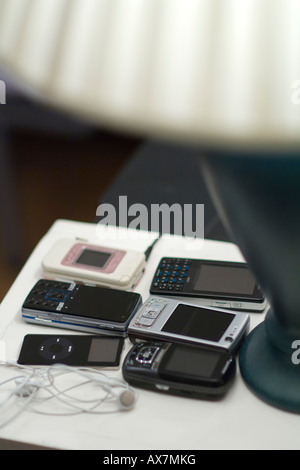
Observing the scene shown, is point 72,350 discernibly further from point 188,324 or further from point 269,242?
point 269,242

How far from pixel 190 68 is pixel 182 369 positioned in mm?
433

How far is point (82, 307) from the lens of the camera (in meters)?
0.81

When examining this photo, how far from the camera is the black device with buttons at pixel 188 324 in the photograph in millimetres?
746

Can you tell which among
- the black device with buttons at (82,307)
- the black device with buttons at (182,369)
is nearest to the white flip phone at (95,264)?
the black device with buttons at (82,307)

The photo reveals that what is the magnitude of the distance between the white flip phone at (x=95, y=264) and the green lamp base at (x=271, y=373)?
0.65 feet

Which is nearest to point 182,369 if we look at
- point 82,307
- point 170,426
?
point 170,426

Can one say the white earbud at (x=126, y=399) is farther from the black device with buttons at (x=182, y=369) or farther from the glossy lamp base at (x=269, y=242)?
the glossy lamp base at (x=269, y=242)

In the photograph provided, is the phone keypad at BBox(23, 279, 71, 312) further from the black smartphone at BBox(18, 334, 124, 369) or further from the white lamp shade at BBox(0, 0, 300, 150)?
the white lamp shade at BBox(0, 0, 300, 150)

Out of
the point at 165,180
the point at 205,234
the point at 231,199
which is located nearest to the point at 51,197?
the point at 165,180

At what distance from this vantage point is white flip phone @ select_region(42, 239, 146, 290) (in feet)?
2.83

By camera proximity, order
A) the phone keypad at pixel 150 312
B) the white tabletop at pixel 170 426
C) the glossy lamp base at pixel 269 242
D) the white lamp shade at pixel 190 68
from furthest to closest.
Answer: the phone keypad at pixel 150 312
the white tabletop at pixel 170 426
the glossy lamp base at pixel 269 242
the white lamp shade at pixel 190 68

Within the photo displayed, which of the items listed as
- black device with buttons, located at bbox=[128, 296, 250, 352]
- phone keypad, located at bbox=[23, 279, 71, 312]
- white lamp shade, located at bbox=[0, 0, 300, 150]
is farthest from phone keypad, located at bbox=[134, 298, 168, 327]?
white lamp shade, located at bbox=[0, 0, 300, 150]

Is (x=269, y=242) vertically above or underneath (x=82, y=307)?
above

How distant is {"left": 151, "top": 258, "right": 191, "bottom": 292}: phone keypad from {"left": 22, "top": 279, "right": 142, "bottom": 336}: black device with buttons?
48 millimetres
